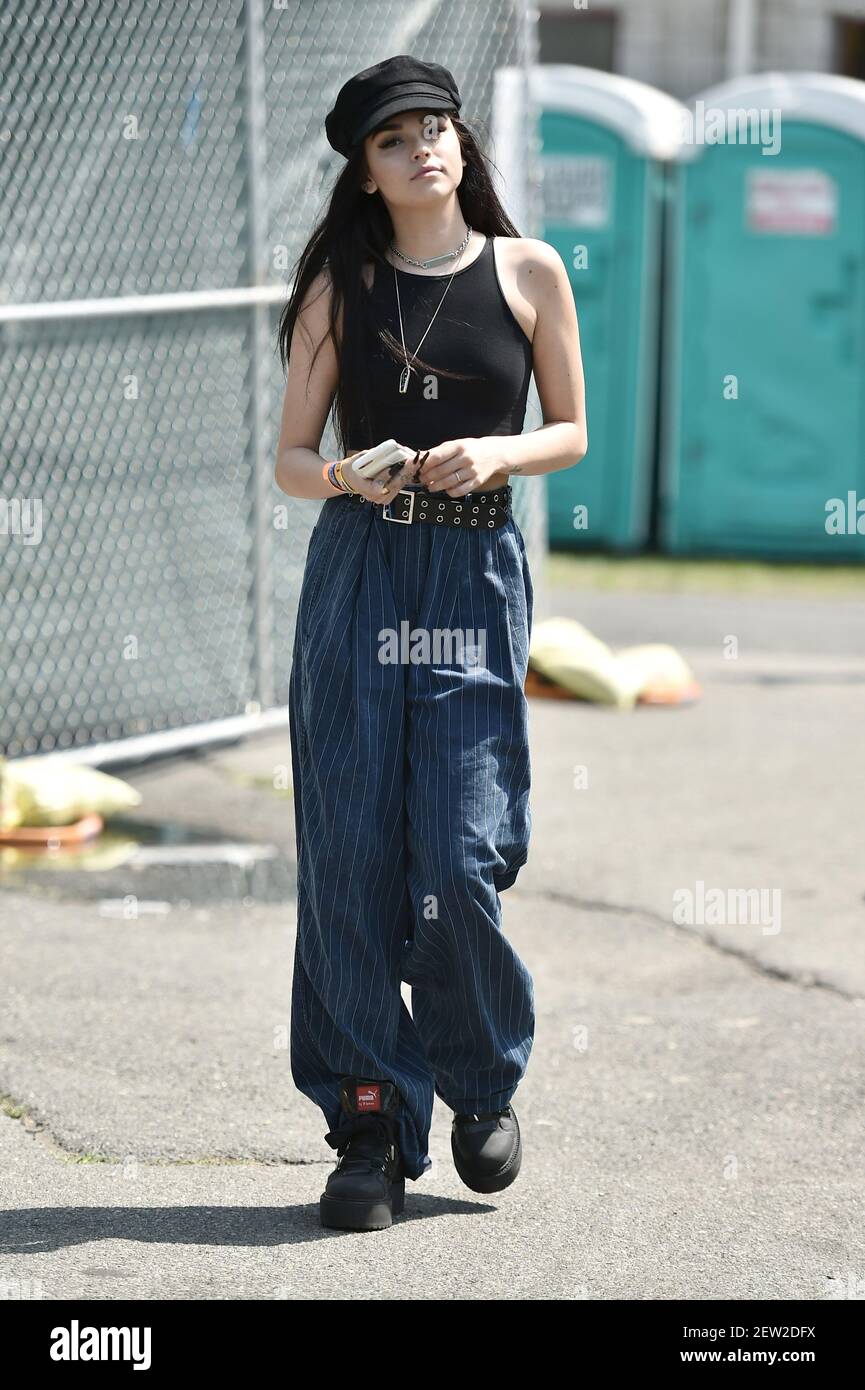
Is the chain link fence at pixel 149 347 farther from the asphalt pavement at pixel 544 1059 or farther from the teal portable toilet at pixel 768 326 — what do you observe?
the teal portable toilet at pixel 768 326

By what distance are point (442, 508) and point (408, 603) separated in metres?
0.17

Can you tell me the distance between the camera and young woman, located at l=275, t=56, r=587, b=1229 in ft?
10.8

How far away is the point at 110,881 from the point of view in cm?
561

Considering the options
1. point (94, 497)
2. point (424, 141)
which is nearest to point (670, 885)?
point (94, 497)

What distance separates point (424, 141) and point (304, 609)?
2.63 ft

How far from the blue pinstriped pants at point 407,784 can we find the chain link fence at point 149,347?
10.4 ft

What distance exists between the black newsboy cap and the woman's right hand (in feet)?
1.80

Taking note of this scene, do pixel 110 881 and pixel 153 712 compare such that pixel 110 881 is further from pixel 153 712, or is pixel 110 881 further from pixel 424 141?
pixel 424 141

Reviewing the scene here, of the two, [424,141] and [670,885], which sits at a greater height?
[424,141]

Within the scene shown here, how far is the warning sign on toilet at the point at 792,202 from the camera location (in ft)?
37.0

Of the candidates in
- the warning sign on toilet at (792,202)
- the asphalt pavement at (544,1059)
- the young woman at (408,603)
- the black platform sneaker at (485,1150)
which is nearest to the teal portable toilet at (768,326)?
the warning sign on toilet at (792,202)

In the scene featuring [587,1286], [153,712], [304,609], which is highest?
[304,609]

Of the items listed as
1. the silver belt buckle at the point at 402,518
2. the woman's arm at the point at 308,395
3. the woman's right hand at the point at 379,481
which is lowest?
the silver belt buckle at the point at 402,518

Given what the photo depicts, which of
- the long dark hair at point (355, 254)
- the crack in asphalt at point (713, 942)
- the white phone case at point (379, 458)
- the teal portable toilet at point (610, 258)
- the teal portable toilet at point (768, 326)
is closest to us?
the white phone case at point (379, 458)
